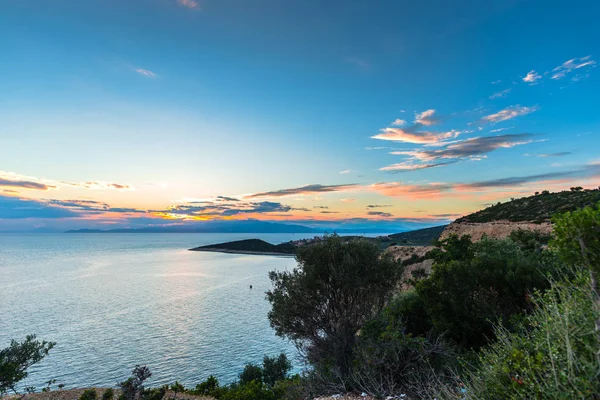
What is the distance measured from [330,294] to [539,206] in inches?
2463

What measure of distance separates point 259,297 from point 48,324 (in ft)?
107

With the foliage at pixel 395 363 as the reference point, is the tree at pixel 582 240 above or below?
above

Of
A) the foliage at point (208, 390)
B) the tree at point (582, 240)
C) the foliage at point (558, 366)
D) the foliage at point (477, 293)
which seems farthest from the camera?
the foliage at point (208, 390)

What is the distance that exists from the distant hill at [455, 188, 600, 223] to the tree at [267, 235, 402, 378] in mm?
44448

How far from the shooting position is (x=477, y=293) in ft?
49.7

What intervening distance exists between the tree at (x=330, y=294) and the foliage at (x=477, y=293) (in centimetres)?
240

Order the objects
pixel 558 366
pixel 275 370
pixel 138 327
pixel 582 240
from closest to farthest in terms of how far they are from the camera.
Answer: pixel 558 366 → pixel 582 240 → pixel 275 370 → pixel 138 327

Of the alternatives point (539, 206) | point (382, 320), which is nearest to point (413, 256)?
point (539, 206)

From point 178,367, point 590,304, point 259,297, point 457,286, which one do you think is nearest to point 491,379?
point 590,304

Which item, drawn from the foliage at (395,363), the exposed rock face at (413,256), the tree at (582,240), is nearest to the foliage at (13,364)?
the foliage at (395,363)

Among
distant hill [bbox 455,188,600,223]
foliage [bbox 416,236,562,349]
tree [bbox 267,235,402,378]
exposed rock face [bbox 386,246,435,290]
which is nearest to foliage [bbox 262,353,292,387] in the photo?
tree [bbox 267,235,402,378]

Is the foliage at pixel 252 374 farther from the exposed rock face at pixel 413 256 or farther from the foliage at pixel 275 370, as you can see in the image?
the exposed rock face at pixel 413 256

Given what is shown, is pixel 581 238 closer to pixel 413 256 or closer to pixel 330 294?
pixel 330 294

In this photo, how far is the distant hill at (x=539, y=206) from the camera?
168 feet
